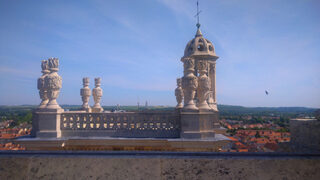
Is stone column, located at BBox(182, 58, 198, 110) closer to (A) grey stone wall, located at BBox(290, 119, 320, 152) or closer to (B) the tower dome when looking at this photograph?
(A) grey stone wall, located at BBox(290, 119, 320, 152)

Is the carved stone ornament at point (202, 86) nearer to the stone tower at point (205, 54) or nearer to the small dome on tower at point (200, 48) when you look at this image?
the stone tower at point (205, 54)

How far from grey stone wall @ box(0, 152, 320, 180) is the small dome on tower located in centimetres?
822

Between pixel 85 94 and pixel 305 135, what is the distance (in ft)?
31.9

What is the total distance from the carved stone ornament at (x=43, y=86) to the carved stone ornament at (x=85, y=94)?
101 inches

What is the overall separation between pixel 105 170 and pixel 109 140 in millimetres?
3528

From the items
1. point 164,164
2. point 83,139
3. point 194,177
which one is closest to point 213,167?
point 194,177

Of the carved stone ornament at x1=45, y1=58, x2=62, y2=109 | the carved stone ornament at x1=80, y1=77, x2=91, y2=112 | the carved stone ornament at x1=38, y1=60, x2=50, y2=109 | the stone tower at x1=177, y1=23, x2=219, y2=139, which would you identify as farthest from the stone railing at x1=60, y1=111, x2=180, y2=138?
the carved stone ornament at x1=80, y1=77, x2=91, y2=112

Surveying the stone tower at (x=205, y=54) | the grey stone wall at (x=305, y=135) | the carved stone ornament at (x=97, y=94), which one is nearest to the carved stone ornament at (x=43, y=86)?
the carved stone ornament at (x=97, y=94)

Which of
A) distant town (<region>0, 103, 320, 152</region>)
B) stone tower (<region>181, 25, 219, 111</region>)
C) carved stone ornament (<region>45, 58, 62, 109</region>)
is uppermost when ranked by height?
stone tower (<region>181, 25, 219, 111</region>)

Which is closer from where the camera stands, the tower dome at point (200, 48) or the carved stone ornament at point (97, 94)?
the carved stone ornament at point (97, 94)

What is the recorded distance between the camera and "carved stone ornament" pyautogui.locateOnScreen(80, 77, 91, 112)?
11006 millimetres

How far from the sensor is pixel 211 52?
1235cm

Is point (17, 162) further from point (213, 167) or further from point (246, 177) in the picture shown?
point (246, 177)

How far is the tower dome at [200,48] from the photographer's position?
1188cm
